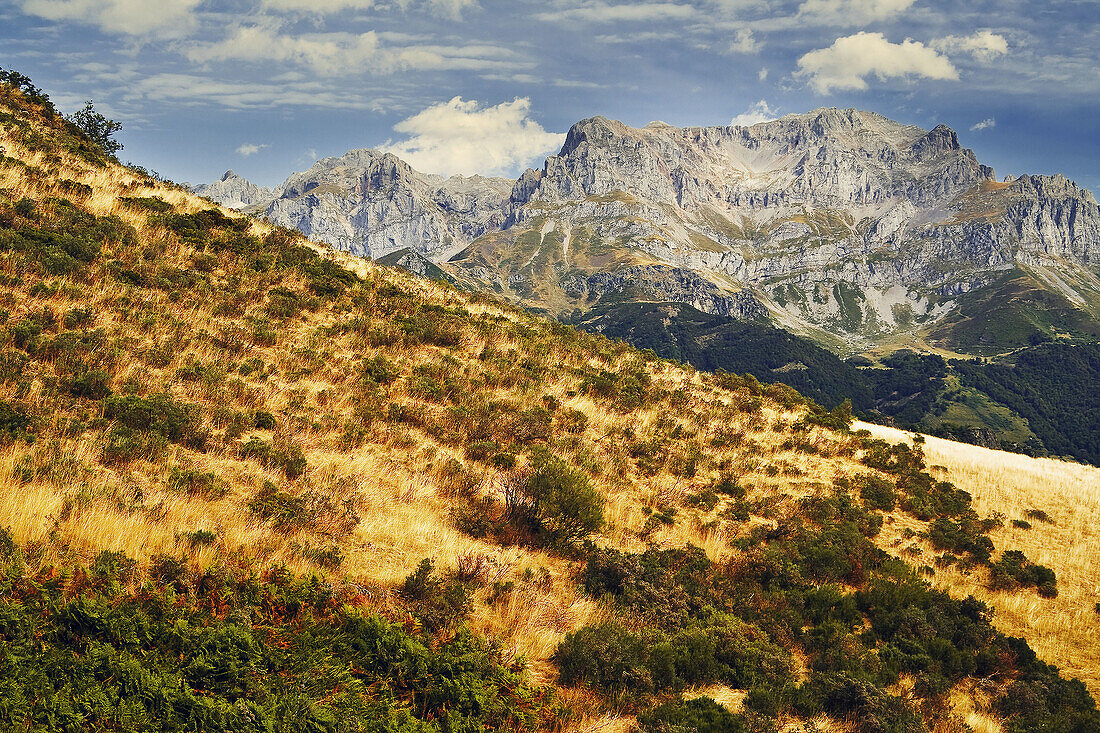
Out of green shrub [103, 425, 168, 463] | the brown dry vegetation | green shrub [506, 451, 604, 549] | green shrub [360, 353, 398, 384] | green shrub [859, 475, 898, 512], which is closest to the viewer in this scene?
the brown dry vegetation

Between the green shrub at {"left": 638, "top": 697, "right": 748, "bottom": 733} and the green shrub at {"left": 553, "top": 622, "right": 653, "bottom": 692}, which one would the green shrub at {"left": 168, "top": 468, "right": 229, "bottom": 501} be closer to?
the green shrub at {"left": 553, "top": 622, "right": 653, "bottom": 692}

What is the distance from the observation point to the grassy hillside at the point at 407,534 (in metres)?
7.00

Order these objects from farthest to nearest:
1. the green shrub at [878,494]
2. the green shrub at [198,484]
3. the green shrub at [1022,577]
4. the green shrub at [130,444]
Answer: the green shrub at [878,494]
the green shrub at [1022,577]
the green shrub at [130,444]
the green shrub at [198,484]

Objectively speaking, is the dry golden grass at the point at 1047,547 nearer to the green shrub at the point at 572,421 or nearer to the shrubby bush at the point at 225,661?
the green shrub at the point at 572,421

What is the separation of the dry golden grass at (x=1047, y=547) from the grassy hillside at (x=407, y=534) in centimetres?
68

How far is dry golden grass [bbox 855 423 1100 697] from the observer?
12.4m

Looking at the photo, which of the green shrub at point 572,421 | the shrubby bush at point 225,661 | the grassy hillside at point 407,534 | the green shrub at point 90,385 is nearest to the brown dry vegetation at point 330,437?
the grassy hillside at point 407,534

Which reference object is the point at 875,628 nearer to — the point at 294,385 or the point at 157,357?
the point at 294,385

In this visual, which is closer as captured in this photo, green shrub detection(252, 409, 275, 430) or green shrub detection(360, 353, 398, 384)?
green shrub detection(252, 409, 275, 430)

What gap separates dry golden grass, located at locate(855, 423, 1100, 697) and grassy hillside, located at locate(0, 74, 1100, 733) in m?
0.68

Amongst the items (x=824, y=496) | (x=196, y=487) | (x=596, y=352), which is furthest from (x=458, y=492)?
(x=596, y=352)

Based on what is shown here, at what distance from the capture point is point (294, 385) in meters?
16.8

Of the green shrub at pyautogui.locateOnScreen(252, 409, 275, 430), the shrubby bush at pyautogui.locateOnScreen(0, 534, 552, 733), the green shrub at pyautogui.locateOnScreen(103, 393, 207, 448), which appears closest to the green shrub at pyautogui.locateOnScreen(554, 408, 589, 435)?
the green shrub at pyautogui.locateOnScreen(252, 409, 275, 430)

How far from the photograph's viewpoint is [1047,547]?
16.3m
